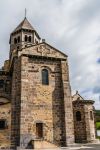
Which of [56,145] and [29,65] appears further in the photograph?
[29,65]

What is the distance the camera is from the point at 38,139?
22062 millimetres

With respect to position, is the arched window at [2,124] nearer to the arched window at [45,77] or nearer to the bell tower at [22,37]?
the arched window at [45,77]

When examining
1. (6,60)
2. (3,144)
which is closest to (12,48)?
(6,60)

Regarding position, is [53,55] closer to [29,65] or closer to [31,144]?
[29,65]

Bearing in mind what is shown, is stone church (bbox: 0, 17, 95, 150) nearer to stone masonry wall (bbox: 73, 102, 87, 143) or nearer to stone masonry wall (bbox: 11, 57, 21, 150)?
stone masonry wall (bbox: 11, 57, 21, 150)

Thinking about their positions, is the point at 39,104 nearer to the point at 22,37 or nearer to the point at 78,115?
the point at 78,115

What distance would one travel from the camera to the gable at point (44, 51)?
2650cm

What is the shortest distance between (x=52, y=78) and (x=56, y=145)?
797 centimetres

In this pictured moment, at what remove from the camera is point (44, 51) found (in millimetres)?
27266

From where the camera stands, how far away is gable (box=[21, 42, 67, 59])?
26500 millimetres

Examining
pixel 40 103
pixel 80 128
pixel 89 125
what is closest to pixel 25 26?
pixel 40 103

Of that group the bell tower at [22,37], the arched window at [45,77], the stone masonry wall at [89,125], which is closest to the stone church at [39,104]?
the arched window at [45,77]

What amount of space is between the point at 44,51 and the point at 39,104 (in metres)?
7.00

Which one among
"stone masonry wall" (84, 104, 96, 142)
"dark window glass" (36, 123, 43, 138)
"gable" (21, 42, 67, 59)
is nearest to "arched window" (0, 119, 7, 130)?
"dark window glass" (36, 123, 43, 138)
